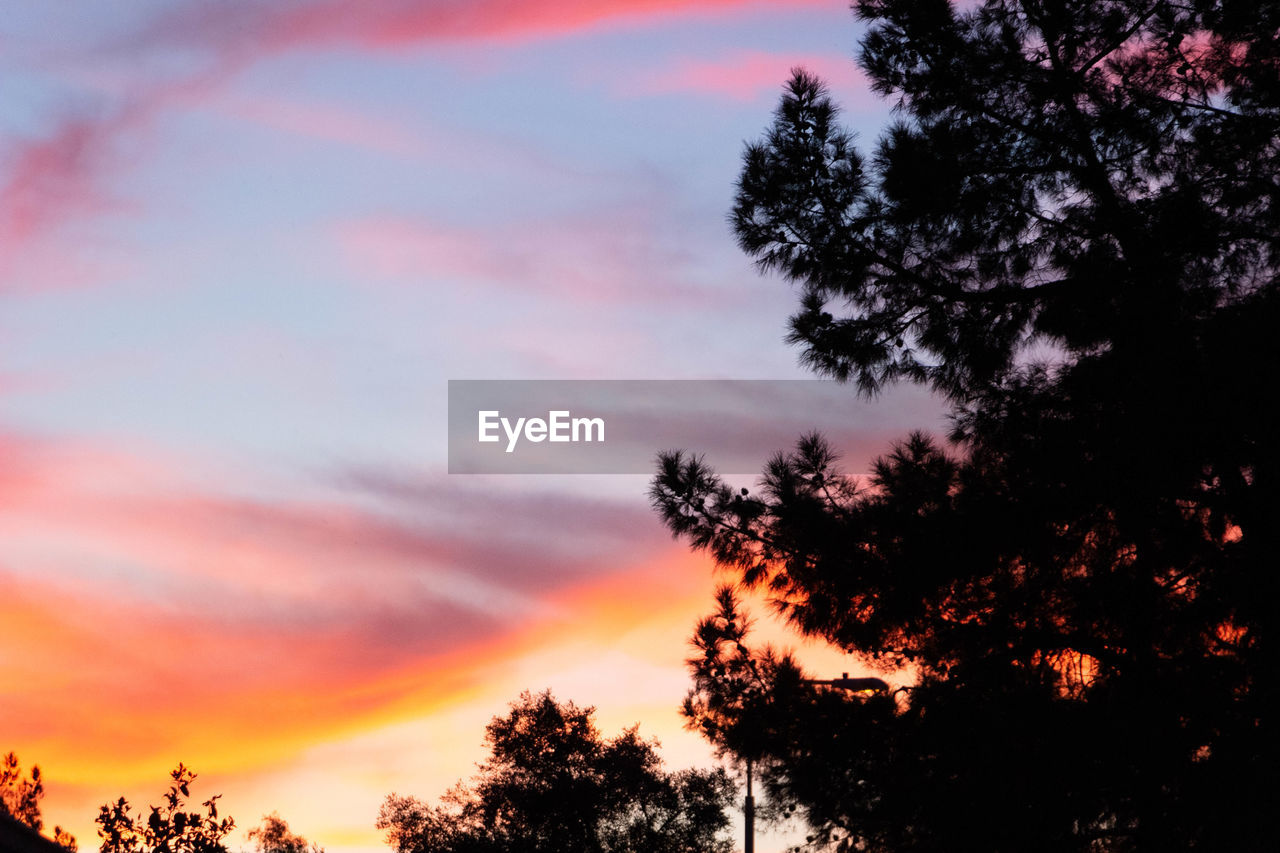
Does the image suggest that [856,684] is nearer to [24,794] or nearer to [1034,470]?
[1034,470]

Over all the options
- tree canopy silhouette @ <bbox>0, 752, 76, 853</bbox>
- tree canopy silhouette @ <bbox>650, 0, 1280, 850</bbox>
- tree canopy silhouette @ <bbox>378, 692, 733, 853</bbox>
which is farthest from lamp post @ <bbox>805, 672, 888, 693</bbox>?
tree canopy silhouette @ <bbox>0, 752, 76, 853</bbox>

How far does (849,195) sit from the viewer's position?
13805 millimetres

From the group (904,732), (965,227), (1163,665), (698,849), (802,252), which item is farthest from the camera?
(698,849)

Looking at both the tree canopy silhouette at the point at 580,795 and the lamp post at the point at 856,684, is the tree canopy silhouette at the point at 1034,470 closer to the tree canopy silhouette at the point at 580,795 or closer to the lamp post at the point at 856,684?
the lamp post at the point at 856,684

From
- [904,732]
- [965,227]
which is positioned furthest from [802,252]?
[904,732]

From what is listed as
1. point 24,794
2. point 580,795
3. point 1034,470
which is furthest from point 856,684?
point 24,794

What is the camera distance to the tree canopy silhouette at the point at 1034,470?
34.0 ft

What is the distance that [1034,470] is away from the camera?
11.7 meters

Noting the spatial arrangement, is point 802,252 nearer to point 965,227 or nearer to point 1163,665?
point 965,227

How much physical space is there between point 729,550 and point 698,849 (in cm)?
2737

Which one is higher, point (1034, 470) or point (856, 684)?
point (1034, 470)

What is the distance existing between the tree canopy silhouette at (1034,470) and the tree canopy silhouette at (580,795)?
2700 cm

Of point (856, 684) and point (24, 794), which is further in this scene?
point (24, 794)

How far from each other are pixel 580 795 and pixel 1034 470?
29761mm
